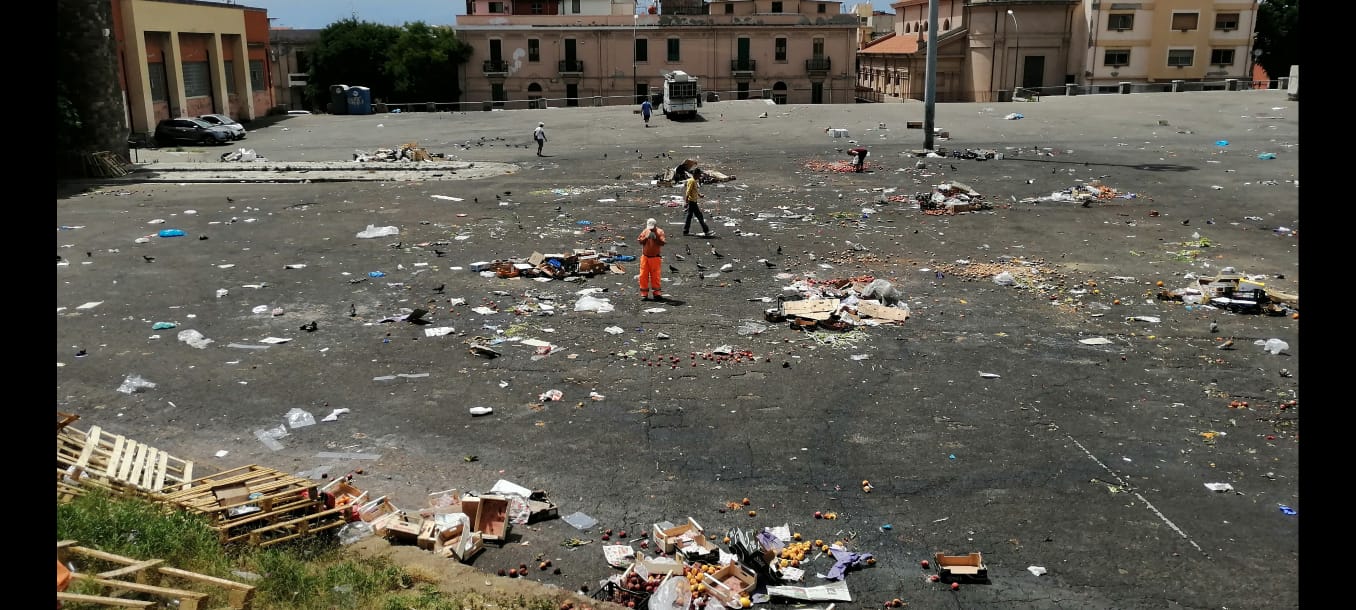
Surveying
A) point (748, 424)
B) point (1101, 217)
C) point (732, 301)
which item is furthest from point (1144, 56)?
point (748, 424)

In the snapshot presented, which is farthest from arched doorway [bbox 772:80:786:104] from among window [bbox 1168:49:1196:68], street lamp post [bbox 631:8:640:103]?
window [bbox 1168:49:1196:68]

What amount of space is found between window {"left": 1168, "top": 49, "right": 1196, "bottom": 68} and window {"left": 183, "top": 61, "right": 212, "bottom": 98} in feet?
167

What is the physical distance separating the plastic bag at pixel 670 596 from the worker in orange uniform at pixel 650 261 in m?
6.71

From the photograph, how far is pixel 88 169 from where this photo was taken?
80.1ft

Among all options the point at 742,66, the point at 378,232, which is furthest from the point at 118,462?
the point at 742,66

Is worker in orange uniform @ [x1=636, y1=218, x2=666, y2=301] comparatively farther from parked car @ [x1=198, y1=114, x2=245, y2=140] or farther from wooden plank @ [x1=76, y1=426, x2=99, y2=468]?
parked car @ [x1=198, y1=114, x2=245, y2=140]

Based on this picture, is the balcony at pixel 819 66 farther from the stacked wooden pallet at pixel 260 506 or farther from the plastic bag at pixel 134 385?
the stacked wooden pallet at pixel 260 506

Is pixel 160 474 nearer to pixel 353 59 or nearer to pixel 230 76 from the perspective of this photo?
pixel 230 76

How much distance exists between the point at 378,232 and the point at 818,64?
4690 centimetres

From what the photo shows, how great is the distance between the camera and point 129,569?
5023 mm

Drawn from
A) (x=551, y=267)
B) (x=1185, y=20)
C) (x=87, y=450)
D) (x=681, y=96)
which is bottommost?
(x=87, y=450)

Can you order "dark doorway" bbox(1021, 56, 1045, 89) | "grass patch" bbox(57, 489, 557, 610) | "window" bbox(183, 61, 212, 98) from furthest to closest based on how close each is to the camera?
"dark doorway" bbox(1021, 56, 1045, 89) → "window" bbox(183, 61, 212, 98) → "grass patch" bbox(57, 489, 557, 610)

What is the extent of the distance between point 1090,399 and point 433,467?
6.10m

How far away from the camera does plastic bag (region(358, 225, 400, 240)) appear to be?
16.8 meters
